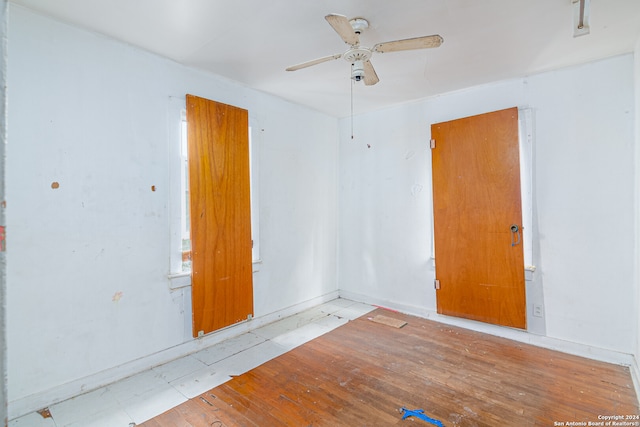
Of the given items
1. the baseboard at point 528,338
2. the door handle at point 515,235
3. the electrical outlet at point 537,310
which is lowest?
the baseboard at point 528,338

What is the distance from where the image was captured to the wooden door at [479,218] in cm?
309

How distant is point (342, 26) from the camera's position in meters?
1.73

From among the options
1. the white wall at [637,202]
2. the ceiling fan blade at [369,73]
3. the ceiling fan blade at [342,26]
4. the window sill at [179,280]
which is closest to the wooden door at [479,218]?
the white wall at [637,202]

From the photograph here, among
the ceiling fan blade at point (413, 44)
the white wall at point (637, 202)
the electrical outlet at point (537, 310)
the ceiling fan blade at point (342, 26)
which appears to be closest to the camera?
Answer: the ceiling fan blade at point (342, 26)

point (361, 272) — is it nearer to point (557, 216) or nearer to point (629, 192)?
point (557, 216)

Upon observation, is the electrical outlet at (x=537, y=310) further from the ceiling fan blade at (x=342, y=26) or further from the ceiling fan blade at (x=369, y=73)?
the ceiling fan blade at (x=342, y=26)

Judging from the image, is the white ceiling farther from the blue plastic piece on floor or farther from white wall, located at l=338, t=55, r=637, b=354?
the blue plastic piece on floor

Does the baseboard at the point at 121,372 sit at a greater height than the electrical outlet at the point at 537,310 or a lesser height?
lesser

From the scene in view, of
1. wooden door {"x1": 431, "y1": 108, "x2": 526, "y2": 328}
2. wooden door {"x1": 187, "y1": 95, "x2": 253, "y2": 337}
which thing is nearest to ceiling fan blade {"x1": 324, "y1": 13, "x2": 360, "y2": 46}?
wooden door {"x1": 187, "y1": 95, "x2": 253, "y2": 337}

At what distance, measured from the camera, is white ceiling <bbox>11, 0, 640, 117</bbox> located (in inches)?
78.3

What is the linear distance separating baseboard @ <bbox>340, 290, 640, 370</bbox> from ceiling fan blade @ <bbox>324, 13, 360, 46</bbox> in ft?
10.0

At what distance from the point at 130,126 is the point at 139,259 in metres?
1.07

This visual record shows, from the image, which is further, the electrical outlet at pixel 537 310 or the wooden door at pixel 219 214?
the electrical outlet at pixel 537 310

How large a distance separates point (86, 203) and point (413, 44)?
98.1 inches
